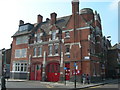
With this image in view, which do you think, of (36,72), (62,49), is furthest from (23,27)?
(62,49)

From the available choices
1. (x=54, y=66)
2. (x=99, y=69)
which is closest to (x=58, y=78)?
(x=54, y=66)

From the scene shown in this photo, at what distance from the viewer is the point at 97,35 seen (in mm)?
33594

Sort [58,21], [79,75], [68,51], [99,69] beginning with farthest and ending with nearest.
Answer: [58,21], [99,69], [68,51], [79,75]

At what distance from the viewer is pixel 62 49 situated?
31672 millimetres

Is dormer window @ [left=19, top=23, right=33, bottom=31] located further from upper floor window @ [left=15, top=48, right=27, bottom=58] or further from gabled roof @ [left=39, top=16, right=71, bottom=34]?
upper floor window @ [left=15, top=48, right=27, bottom=58]

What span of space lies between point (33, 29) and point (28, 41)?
10.6 ft

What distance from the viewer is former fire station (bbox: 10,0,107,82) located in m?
29.3

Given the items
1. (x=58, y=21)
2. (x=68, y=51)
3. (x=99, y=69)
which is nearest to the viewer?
(x=68, y=51)

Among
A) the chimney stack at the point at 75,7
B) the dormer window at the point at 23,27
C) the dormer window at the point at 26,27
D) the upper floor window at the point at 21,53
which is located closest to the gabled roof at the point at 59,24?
the dormer window at the point at 26,27

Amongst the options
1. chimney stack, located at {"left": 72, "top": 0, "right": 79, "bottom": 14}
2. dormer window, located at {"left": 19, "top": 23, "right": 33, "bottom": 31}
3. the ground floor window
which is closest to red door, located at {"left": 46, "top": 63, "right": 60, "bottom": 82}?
the ground floor window

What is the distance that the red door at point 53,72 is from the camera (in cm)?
3209

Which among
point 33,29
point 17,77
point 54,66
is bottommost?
point 17,77

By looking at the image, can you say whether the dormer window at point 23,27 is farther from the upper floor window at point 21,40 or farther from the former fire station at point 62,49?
the upper floor window at point 21,40

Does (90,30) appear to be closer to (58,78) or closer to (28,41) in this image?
(58,78)
